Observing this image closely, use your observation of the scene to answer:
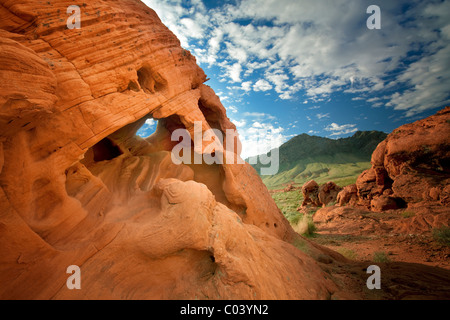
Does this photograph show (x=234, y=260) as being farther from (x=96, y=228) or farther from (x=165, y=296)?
(x=96, y=228)

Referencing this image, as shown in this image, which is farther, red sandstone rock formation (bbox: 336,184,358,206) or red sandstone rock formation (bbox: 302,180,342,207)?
red sandstone rock formation (bbox: 302,180,342,207)

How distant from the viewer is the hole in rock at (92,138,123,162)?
600cm

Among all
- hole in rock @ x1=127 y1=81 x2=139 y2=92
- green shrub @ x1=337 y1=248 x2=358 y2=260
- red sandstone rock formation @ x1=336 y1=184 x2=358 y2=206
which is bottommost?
green shrub @ x1=337 y1=248 x2=358 y2=260

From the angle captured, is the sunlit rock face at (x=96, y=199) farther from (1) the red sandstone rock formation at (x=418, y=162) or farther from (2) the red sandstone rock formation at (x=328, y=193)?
(2) the red sandstone rock formation at (x=328, y=193)

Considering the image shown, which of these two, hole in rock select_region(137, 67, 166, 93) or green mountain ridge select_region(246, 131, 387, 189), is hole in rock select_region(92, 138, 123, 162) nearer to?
hole in rock select_region(137, 67, 166, 93)

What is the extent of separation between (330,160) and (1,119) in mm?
84195

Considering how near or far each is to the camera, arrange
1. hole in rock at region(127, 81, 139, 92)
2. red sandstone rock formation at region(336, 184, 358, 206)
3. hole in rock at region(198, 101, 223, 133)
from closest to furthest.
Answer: hole in rock at region(127, 81, 139, 92) → hole in rock at region(198, 101, 223, 133) → red sandstone rock formation at region(336, 184, 358, 206)

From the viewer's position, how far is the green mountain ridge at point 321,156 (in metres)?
64.3

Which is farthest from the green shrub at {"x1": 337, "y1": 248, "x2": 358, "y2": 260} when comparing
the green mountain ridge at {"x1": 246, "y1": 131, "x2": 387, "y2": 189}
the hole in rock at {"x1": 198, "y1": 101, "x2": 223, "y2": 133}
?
the green mountain ridge at {"x1": 246, "y1": 131, "x2": 387, "y2": 189}

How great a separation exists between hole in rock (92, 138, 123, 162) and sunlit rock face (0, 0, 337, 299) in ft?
4.28

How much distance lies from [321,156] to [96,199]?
86.0 metres

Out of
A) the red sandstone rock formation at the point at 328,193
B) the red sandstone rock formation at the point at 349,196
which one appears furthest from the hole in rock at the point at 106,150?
the red sandstone rock formation at the point at 328,193

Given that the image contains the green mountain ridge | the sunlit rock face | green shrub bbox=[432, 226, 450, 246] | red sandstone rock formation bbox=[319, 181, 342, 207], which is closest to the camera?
the sunlit rock face

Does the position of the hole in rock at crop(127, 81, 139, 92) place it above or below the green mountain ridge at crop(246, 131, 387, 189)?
below
